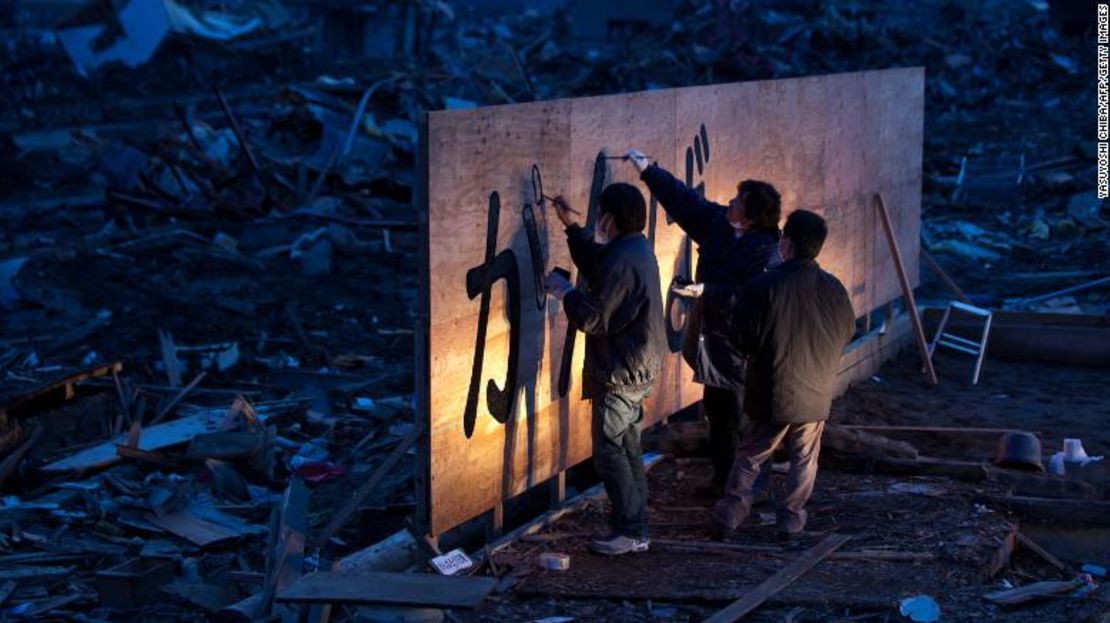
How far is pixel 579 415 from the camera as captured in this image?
378 inches

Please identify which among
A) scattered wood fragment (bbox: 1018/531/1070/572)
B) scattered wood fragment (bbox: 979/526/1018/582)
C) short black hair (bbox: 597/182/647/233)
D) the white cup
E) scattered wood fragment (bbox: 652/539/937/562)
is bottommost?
scattered wood fragment (bbox: 1018/531/1070/572)

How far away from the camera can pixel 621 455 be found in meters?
8.36

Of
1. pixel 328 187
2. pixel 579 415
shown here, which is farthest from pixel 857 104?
pixel 328 187

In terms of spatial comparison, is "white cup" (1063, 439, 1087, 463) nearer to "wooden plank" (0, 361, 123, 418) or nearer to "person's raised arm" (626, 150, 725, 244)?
"person's raised arm" (626, 150, 725, 244)

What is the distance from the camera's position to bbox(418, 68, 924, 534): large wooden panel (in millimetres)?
7770

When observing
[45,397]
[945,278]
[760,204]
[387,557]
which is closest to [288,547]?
[387,557]

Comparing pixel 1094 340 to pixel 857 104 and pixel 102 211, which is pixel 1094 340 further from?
pixel 102 211

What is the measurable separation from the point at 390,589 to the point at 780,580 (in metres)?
2.25

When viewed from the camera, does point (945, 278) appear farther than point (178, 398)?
Yes

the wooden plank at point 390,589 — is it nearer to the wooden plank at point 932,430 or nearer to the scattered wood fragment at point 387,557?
the scattered wood fragment at point 387,557

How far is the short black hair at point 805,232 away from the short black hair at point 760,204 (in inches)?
29.1

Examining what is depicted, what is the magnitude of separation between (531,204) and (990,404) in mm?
6514

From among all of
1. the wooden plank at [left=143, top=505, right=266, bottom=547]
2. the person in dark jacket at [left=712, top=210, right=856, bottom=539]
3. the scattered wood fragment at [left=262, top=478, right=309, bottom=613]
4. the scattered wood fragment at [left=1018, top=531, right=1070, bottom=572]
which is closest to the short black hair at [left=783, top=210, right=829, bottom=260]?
the person in dark jacket at [left=712, top=210, right=856, bottom=539]

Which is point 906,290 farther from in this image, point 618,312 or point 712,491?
point 618,312
